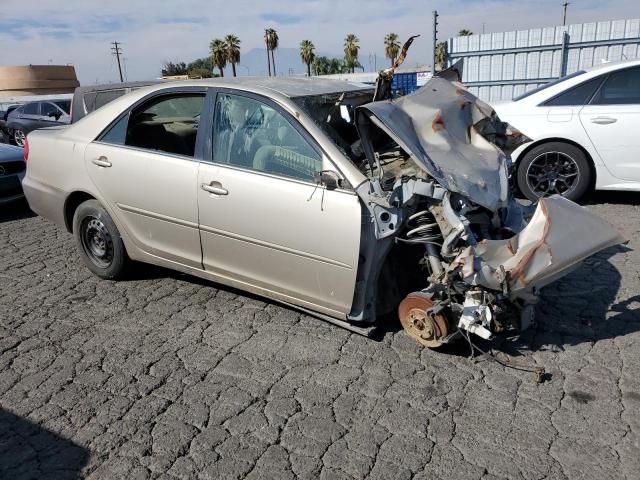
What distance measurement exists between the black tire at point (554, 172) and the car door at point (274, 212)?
3.80 m

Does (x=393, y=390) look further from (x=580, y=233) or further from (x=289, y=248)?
(x=580, y=233)

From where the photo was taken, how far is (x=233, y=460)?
2609 mm

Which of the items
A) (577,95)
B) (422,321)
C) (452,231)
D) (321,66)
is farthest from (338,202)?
(321,66)

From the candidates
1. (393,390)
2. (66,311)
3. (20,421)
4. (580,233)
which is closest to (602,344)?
(580,233)

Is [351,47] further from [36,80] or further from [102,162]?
[102,162]

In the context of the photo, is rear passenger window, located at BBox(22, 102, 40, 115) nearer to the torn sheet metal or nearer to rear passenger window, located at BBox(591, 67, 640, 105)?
rear passenger window, located at BBox(591, 67, 640, 105)

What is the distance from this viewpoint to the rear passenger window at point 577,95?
614 centimetres

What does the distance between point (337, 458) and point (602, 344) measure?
6.62ft

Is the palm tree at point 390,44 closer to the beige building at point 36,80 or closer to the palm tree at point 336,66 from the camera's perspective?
the palm tree at point 336,66

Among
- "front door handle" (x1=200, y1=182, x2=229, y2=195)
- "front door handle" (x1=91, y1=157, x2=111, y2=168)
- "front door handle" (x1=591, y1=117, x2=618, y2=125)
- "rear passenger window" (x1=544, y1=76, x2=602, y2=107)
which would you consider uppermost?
"rear passenger window" (x1=544, y1=76, x2=602, y2=107)

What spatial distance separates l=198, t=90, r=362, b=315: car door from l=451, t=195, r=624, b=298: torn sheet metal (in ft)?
2.41

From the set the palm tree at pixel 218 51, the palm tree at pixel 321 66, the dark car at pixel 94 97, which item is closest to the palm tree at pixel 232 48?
the palm tree at pixel 218 51

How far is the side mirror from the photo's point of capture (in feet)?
10.8

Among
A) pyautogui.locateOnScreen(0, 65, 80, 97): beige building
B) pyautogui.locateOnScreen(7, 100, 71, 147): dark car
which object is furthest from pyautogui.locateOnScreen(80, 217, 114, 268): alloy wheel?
pyautogui.locateOnScreen(0, 65, 80, 97): beige building
